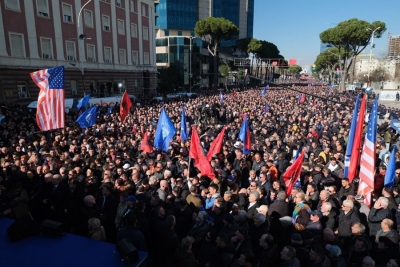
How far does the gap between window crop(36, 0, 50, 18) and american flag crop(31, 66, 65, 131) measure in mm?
20944

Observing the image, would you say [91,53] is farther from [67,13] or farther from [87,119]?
[87,119]

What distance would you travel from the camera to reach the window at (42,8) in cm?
2505

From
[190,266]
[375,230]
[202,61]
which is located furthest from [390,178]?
[202,61]

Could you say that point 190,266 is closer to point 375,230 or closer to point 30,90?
point 375,230

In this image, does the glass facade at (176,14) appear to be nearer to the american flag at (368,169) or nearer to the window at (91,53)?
the window at (91,53)

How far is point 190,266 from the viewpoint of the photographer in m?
3.71

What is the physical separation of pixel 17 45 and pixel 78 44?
19.3ft

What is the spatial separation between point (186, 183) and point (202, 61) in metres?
56.6

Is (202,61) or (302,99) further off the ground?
(202,61)

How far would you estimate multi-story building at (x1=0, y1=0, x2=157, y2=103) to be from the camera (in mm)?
22953

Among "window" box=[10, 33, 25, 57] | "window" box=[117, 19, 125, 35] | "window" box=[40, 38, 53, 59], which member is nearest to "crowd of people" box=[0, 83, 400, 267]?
"window" box=[10, 33, 25, 57]

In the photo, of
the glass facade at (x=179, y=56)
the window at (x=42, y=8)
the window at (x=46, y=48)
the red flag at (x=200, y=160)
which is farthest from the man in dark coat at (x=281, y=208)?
the glass facade at (x=179, y=56)

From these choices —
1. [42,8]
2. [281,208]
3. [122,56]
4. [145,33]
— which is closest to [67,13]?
[42,8]

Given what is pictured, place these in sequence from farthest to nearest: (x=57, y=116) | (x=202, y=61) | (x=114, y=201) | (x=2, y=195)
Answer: (x=202, y=61), (x=57, y=116), (x=2, y=195), (x=114, y=201)
